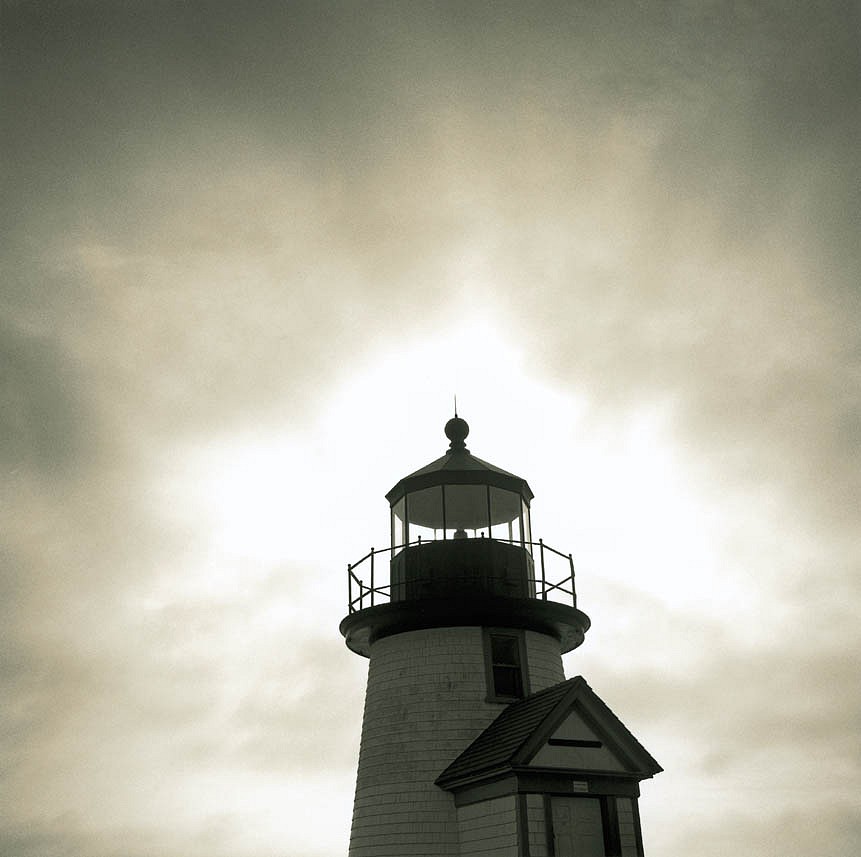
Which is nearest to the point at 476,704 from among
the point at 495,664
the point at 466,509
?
the point at 495,664

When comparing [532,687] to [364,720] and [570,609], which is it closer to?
[570,609]

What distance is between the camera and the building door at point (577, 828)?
1491cm

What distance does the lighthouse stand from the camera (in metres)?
15.2

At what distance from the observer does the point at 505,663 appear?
17984 mm

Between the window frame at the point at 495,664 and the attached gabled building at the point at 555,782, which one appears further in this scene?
the window frame at the point at 495,664

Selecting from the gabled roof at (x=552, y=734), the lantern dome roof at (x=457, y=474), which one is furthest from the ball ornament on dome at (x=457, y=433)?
the gabled roof at (x=552, y=734)

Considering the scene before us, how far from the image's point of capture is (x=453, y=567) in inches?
721

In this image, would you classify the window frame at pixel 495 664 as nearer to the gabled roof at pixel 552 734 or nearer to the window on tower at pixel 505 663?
the window on tower at pixel 505 663

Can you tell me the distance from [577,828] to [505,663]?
11.8ft

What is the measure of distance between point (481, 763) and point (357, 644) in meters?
4.78

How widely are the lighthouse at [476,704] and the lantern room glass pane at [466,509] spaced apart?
28 mm

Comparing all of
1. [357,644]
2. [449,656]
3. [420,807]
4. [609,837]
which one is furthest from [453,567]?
[609,837]

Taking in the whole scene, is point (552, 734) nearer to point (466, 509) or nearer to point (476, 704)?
point (476, 704)

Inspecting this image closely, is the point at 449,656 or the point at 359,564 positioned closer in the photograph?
the point at 449,656
